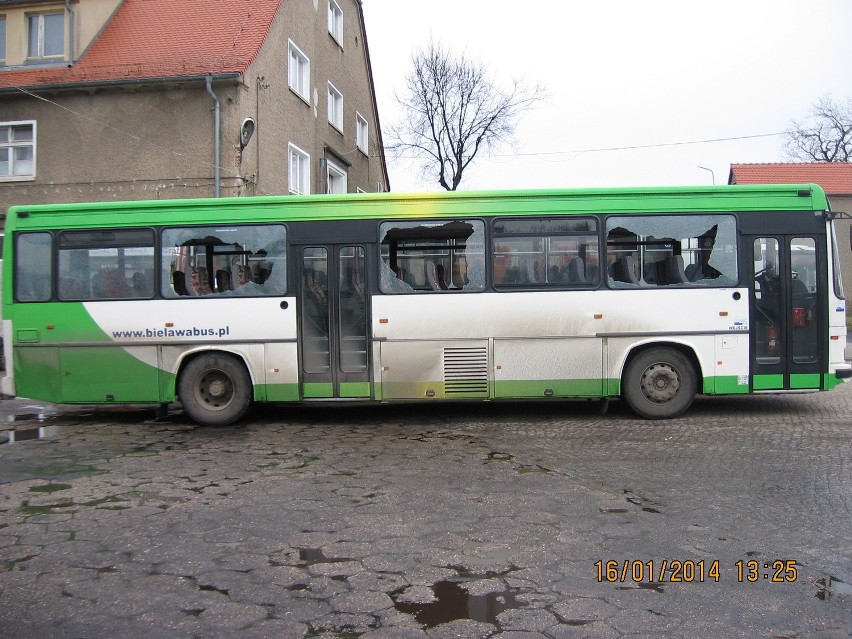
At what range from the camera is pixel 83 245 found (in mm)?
9891

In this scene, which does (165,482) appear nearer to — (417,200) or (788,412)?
(417,200)

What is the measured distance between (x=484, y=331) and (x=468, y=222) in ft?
4.75

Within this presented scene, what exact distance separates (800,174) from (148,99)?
1245 inches

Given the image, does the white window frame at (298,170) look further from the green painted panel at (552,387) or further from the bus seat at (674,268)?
the bus seat at (674,268)

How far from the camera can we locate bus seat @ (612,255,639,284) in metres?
9.62

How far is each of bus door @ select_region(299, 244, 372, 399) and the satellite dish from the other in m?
10.0

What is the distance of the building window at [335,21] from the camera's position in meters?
26.2

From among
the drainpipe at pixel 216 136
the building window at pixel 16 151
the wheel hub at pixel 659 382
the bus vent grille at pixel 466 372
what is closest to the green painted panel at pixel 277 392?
the bus vent grille at pixel 466 372

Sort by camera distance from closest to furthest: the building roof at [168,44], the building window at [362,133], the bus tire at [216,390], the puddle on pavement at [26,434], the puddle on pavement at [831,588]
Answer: the puddle on pavement at [831,588] < the puddle on pavement at [26,434] < the bus tire at [216,390] < the building roof at [168,44] < the building window at [362,133]

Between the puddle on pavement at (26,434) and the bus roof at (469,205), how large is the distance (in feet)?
8.94

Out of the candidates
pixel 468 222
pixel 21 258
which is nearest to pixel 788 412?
pixel 468 222

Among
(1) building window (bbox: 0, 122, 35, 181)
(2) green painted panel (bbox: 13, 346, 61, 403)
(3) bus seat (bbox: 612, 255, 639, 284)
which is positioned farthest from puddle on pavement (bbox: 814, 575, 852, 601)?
(1) building window (bbox: 0, 122, 35, 181)

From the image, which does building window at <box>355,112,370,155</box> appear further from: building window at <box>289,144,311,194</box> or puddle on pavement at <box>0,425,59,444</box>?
puddle on pavement at <box>0,425,59,444</box>

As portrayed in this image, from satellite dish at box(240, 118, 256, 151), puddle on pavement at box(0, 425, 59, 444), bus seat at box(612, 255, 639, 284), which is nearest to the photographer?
puddle on pavement at box(0, 425, 59, 444)
